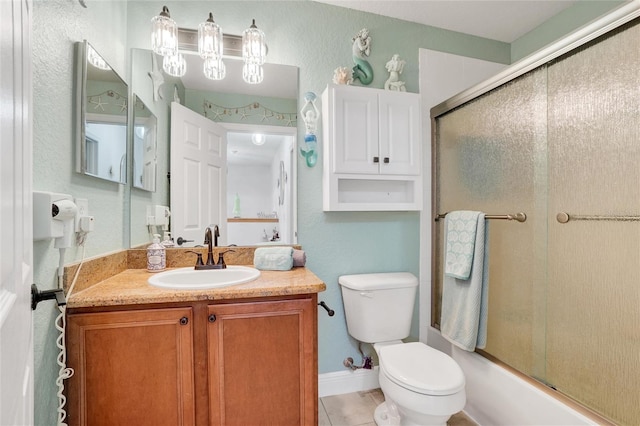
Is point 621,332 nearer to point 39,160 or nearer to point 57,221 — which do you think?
point 57,221

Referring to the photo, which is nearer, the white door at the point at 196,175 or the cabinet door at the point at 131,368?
the cabinet door at the point at 131,368

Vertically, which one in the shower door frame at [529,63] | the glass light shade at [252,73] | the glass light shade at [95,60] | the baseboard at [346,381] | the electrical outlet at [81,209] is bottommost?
the baseboard at [346,381]

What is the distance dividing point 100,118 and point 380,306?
63.6 inches

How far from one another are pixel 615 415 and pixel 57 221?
2165 millimetres

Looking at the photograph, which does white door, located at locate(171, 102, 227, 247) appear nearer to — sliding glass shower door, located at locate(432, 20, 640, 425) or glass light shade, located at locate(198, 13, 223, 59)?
glass light shade, located at locate(198, 13, 223, 59)

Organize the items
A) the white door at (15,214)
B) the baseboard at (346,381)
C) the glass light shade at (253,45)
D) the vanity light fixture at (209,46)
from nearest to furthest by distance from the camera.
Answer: the white door at (15,214) → the vanity light fixture at (209,46) → the glass light shade at (253,45) → the baseboard at (346,381)

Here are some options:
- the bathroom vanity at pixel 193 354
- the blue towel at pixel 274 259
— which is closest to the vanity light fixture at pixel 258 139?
the blue towel at pixel 274 259

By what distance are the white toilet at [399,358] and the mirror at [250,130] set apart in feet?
1.77

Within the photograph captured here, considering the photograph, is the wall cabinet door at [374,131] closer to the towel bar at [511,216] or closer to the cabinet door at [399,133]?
the cabinet door at [399,133]

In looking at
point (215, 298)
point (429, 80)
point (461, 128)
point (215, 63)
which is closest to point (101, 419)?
point (215, 298)

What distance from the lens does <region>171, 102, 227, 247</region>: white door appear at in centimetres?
159

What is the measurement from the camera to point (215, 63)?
1.58m

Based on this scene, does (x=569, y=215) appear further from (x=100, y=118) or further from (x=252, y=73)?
(x=100, y=118)

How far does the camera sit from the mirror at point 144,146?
1.50 metres
